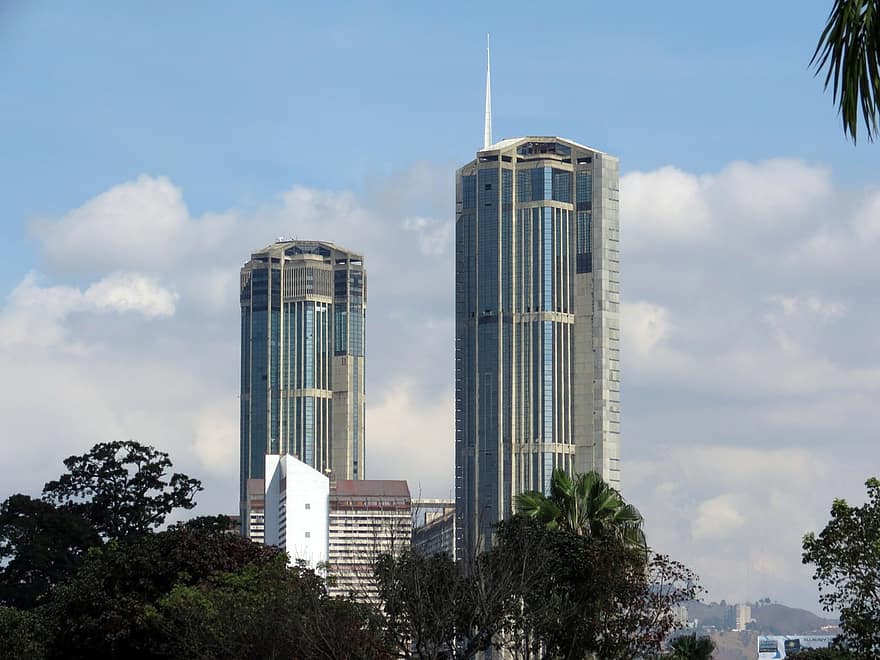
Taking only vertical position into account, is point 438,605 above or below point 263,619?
above

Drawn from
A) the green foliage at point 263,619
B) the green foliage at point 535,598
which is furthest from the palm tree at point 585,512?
the green foliage at point 263,619

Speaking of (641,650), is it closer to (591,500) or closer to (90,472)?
(591,500)

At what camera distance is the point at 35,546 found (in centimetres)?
8581

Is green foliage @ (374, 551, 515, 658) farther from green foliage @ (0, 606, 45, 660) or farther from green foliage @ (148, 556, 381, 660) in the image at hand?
green foliage @ (0, 606, 45, 660)

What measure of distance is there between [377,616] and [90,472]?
56.1m

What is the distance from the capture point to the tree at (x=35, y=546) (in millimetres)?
85750

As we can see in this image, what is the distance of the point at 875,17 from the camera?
10.8 meters

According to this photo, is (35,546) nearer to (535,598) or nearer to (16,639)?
(16,639)

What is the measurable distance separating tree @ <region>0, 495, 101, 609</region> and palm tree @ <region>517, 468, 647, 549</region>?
142 ft

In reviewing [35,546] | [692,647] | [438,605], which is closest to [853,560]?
[438,605]

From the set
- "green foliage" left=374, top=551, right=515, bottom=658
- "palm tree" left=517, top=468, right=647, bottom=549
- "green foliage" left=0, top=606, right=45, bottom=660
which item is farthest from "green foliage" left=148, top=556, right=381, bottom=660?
"palm tree" left=517, top=468, right=647, bottom=549

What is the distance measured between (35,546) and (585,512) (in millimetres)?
45528

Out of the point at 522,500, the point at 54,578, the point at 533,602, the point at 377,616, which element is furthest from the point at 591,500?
the point at 54,578

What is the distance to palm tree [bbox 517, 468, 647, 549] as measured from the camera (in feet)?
160
